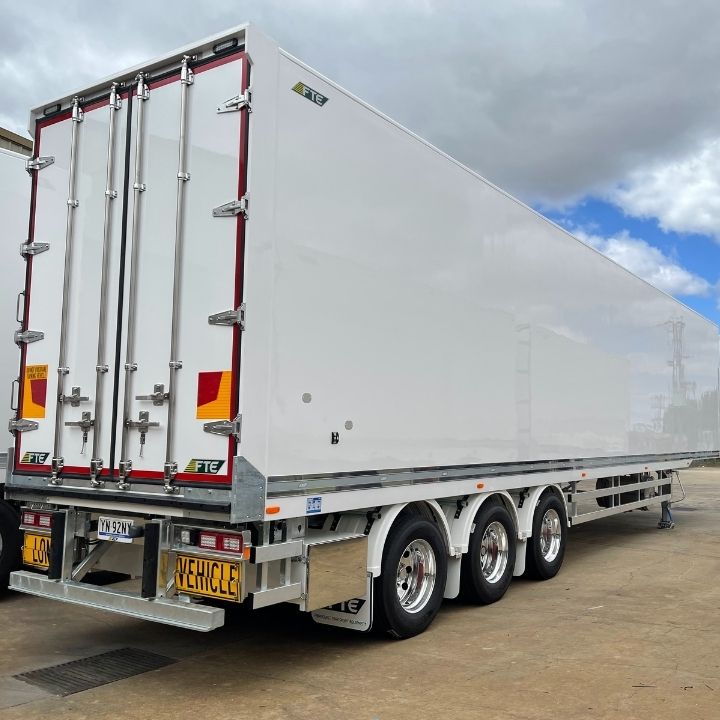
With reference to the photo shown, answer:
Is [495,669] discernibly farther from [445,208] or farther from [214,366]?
[445,208]

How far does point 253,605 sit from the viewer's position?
4.62 metres

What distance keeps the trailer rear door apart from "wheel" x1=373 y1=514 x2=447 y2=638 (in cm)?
176

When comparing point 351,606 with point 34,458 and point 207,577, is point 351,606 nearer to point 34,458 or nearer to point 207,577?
point 207,577

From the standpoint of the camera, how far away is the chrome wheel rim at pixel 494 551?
7289 millimetres

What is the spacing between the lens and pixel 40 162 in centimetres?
591

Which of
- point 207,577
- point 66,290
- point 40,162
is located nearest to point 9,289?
point 40,162

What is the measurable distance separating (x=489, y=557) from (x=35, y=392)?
14.2 ft

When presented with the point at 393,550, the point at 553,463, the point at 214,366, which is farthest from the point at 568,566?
the point at 214,366

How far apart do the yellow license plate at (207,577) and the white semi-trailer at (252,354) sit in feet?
0.05

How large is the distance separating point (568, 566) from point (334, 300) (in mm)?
5687

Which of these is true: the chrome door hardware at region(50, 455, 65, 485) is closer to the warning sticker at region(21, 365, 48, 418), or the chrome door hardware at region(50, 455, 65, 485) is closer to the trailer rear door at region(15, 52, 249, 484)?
the trailer rear door at region(15, 52, 249, 484)

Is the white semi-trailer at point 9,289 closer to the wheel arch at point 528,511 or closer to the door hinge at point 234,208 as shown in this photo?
the door hinge at point 234,208

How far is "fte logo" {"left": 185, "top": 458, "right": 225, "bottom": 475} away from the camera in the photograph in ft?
15.1

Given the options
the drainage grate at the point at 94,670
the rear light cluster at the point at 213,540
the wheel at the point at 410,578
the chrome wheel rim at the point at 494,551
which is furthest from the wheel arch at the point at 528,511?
the rear light cluster at the point at 213,540
